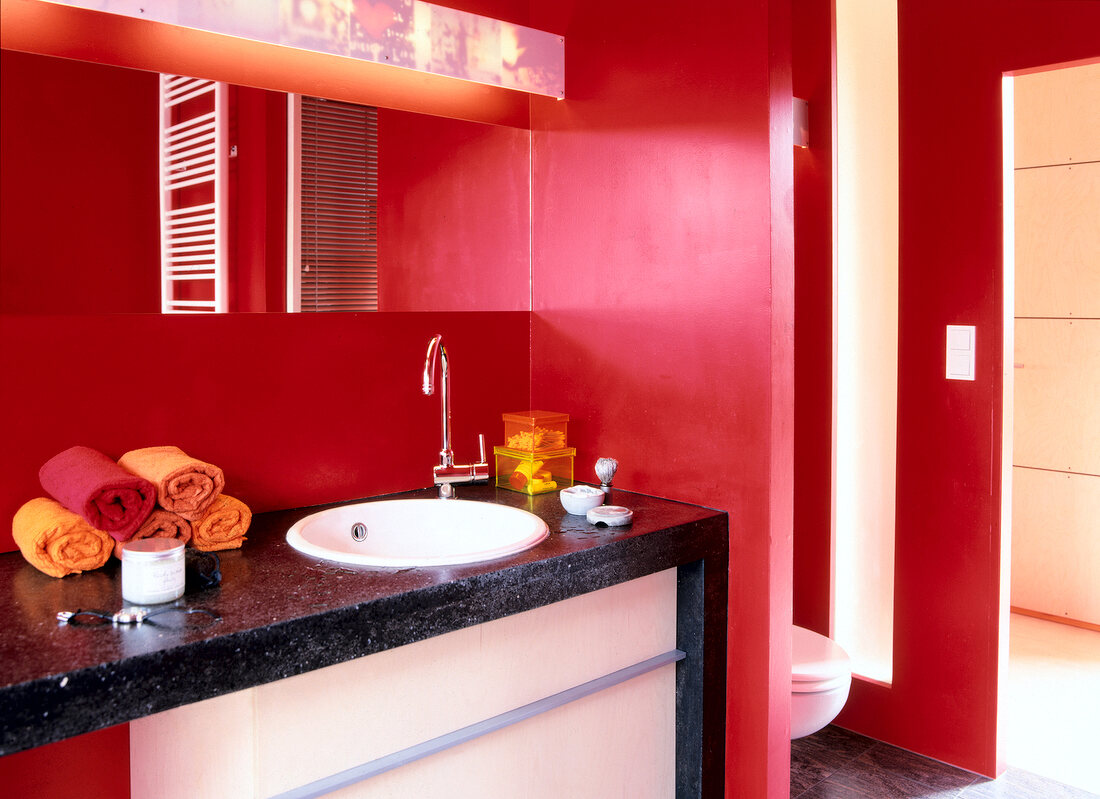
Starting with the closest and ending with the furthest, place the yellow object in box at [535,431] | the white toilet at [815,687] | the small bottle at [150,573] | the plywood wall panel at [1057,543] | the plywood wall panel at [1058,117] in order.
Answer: the small bottle at [150,573] → the yellow object in box at [535,431] → the white toilet at [815,687] → the plywood wall panel at [1058,117] → the plywood wall panel at [1057,543]

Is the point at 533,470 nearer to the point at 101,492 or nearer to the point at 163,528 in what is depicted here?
the point at 163,528

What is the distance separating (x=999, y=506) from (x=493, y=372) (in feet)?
4.83

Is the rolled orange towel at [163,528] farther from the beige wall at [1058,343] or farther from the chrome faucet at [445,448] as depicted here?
the beige wall at [1058,343]

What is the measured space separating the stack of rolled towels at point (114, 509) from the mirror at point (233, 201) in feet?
1.02

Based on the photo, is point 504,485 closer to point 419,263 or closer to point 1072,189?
point 419,263

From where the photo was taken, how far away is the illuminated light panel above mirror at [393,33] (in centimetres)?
178

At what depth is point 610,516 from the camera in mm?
1901

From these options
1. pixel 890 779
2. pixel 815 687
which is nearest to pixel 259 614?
pixel 815 687

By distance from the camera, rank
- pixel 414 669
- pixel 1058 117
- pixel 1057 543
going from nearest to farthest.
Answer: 1. pixel 414 669
2. pixel 1058 117
3. pixel 1057 543

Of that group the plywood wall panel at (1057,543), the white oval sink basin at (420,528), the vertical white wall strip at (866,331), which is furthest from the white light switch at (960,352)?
the plywood wall panel at (1057,543)

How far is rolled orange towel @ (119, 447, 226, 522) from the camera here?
1.59 m

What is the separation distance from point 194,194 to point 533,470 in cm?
97

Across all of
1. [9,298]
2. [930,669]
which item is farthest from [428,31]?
[930,669]

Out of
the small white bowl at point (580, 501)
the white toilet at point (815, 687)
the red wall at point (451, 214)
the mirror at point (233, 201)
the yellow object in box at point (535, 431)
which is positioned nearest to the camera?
the mirror at point (233, 201)
